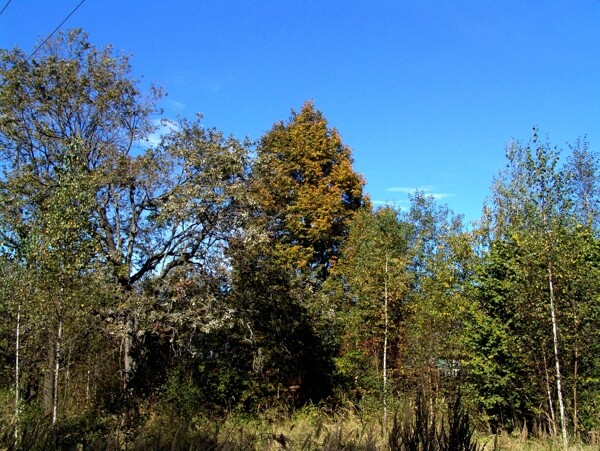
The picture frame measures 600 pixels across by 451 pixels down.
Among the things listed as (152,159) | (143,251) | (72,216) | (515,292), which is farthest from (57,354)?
(515,292)

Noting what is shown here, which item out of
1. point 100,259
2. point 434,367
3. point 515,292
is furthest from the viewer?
point 434,367

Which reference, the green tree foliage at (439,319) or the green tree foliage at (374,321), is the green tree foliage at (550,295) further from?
the green tree foliage at (374,321)

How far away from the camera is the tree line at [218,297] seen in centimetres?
1009

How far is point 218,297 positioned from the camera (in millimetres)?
14820

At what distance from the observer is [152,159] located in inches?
590

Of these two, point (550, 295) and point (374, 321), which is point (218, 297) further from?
point (550, 295)

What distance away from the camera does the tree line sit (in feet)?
33.1

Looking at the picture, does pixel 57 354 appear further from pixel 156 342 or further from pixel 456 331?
pixel 456 331

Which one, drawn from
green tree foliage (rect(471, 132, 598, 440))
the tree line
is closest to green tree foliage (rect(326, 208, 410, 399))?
the tree line

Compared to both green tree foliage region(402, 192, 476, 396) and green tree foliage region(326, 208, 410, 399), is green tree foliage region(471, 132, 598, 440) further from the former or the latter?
green tree foliage region(326, 208, 410, 399)

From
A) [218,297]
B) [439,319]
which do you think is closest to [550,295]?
[439,319]

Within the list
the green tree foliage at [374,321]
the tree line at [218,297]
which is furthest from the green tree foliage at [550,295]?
the green tree foliage at [374,321]

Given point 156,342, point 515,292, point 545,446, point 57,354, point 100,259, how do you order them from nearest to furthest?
point 545,446 → point 57,354 → point 515,292 → point 100,259 → point 156,342

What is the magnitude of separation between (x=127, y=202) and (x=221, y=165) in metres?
2.96
